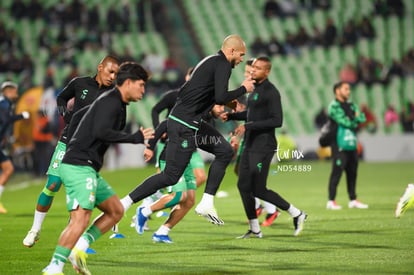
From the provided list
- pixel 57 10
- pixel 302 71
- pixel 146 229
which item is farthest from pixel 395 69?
pixel 146 229

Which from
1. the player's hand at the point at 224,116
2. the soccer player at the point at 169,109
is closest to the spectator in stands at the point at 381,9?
the soccer player at the point at 169,109

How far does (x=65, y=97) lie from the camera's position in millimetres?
12719

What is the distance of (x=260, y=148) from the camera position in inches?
529

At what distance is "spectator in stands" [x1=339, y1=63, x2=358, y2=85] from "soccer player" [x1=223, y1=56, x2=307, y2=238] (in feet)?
82.4

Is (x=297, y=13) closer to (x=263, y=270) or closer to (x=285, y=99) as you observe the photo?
(x=285, y=99)

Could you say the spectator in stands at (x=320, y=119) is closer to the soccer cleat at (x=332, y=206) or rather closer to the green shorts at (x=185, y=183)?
the soccer cleat at (x=332, y=206)

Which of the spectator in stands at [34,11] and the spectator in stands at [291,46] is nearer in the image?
the spectator in stands at [34,11]

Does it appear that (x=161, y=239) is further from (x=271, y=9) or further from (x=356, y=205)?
(x=271, y=9)

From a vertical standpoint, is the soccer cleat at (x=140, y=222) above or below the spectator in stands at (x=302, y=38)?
above

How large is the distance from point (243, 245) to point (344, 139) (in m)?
6.48

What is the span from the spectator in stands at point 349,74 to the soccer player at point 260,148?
2513cm

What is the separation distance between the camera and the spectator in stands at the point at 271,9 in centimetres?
4178

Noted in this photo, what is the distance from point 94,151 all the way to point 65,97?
3.29 metres

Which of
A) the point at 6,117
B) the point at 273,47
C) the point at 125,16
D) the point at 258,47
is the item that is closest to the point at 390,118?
the point at 273,47
